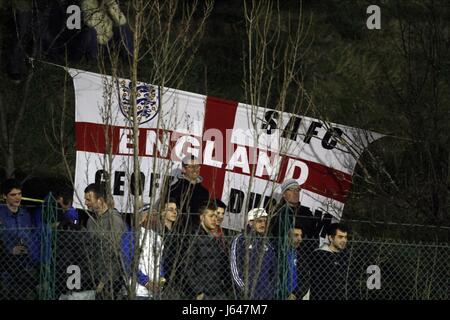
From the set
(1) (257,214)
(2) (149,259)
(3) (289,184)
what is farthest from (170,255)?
(3) (289,184)

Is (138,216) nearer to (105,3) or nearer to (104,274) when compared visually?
(104,274)

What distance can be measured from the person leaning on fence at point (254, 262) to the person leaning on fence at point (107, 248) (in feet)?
3.24

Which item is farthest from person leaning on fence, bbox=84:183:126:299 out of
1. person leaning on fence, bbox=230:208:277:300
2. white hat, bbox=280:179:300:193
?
white hat, bbox=280:179:300:193

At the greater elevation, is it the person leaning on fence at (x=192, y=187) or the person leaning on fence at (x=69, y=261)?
the person leaning on fence at (x=192, y=187)

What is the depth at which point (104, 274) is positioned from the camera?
878cm

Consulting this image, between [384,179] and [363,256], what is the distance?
3120 mm

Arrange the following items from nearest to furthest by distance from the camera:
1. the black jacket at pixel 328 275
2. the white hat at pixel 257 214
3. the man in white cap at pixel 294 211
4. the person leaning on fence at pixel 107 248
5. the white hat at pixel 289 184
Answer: the person leaning on fence at pixel 107 248 → the white hat at pixel 257 214 → the black jacket at pixel 328 275 → the man in white cap at pixel 294 211 → the white hat at pixel 289 184

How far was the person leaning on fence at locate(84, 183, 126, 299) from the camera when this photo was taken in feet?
28.0

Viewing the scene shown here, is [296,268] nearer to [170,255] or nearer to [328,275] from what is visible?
[328,275]

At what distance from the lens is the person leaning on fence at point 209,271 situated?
9.23 metres

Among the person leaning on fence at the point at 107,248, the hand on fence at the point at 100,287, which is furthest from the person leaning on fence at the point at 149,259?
the hand on fence at the point at 100,287

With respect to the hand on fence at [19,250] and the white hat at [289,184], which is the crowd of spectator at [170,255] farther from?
the white hat at [289,184]
